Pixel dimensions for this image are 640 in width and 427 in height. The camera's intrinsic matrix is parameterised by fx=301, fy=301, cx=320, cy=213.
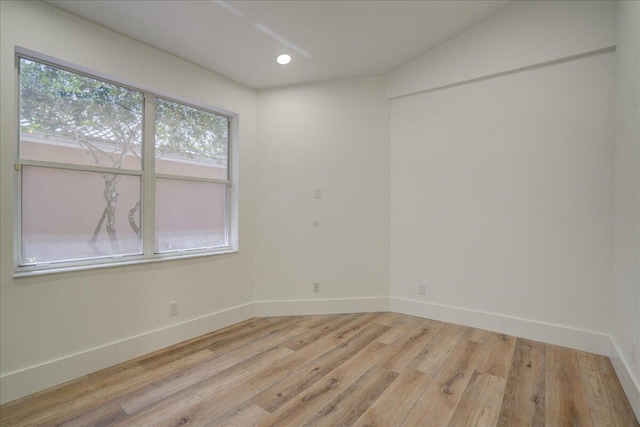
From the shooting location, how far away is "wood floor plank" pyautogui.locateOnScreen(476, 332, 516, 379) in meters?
2.27

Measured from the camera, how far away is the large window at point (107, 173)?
7.13 ft

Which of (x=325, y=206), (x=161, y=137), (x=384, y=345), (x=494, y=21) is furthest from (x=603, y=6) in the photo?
(x=161, y=137)

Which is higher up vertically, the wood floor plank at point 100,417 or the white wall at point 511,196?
the white wall at point 511,196

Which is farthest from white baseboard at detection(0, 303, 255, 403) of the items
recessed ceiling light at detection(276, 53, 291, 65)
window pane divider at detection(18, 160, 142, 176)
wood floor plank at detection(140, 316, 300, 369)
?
recessed ceiling light at detection(276, 53, 291, 65)

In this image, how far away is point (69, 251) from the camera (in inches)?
91.9

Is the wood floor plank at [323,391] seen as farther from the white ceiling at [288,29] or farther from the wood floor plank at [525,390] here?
the white ceiling at [288,29]

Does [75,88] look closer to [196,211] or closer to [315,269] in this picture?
[196,211]

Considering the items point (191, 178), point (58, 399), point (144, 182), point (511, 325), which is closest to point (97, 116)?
point (144, 182)

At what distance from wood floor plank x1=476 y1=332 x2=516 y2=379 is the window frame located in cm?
262

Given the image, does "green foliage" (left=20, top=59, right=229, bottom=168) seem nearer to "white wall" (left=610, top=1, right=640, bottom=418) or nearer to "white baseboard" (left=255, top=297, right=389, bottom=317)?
"white baseboard" (left=255, top=297, right=389, bottom=317)

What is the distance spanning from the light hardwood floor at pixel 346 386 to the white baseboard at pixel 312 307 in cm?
63

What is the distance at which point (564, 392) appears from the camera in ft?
6.56

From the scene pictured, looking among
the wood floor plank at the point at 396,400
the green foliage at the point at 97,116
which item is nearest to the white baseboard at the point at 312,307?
the wood floor plank at the point at 396,400

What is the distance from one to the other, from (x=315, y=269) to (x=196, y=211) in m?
1.49
